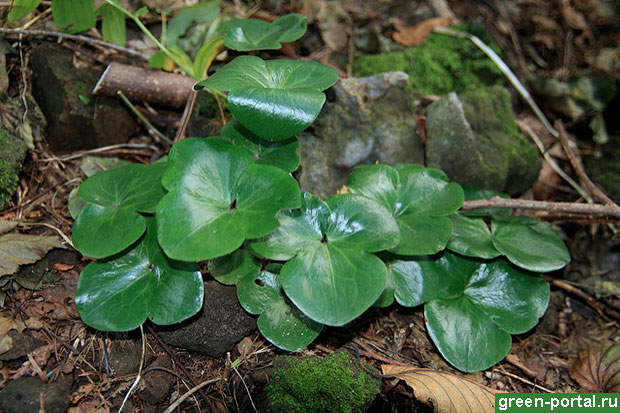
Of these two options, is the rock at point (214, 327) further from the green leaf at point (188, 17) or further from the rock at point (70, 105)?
the green leaf at point (188, 17)

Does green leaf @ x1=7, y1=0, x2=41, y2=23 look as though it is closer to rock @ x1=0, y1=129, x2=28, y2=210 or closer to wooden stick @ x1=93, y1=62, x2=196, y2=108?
wooden stick @ x1=93, y1=62, x2=196, y2=108

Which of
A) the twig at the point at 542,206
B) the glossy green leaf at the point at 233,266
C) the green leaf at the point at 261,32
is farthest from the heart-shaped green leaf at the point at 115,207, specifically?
the twig at the point at 542,206

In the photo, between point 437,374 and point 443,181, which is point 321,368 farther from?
point 443,181

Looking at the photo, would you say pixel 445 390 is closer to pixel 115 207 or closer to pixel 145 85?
pixel 115 207

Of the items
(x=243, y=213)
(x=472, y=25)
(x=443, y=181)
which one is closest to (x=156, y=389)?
(x=243, y=213)

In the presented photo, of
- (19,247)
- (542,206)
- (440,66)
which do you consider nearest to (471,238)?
(542,206)
